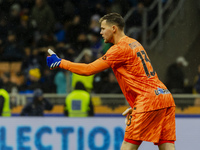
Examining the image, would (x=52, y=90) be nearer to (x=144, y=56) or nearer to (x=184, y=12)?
(x=184, y=12)

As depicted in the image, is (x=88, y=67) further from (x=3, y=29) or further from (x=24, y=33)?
(x=3, y=29)

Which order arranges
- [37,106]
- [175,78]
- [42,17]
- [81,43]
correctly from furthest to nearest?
[42,17] → [81,43] → [175,78] → [37,106]

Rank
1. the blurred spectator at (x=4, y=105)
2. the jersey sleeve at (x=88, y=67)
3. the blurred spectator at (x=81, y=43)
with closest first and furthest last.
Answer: the jersey sleeve at (x=88, y=67), the blurred spectator at (x=4, y=105), the blurred spectator at (x=81, y=43)

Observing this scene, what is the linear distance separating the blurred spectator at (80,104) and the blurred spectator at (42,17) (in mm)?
3820

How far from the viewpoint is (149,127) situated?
4707 millimetres

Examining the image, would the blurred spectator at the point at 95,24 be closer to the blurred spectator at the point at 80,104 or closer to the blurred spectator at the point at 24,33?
the blurred spectator at the point at 24,33

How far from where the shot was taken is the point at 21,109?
28.7 ft

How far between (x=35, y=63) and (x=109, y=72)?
1952mm

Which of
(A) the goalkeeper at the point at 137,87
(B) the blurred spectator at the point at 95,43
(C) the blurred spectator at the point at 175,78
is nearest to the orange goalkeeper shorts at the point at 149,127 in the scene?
(A) the goalkeeper at the point at 137,87

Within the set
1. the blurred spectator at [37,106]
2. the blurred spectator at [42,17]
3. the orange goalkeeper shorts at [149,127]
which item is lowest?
the orange goalkeeper shorts at [149,127]

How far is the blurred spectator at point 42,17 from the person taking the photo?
1171 cm

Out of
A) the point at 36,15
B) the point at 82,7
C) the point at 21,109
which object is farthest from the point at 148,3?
the point at 21,109

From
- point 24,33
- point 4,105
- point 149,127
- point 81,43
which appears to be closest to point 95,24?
point 81,43

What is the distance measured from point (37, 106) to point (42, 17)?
387 centimetres
